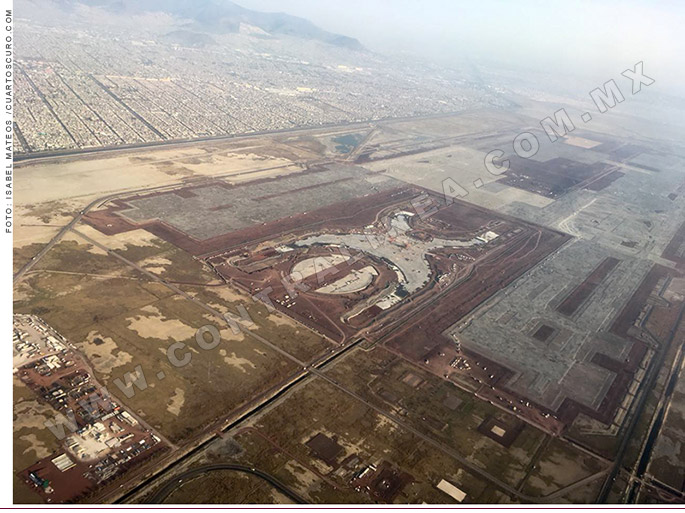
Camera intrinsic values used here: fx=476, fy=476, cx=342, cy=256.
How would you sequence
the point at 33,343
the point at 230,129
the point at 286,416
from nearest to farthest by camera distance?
the point at 286,416, the point at 33,343, the point at 230,129

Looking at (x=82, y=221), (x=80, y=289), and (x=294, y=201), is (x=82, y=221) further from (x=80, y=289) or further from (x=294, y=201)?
(x=294, y=201)

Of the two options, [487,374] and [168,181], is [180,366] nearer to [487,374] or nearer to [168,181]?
[487,374]

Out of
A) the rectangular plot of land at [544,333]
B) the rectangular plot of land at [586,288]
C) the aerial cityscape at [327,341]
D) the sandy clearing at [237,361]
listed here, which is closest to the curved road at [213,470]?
the aerial cityscape at [327,341]

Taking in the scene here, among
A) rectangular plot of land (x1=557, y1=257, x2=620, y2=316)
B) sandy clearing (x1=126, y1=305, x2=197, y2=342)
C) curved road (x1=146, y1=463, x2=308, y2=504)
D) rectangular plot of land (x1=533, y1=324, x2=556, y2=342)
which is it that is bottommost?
curved road (x1=146, y1=463, x2=308, y2=504)

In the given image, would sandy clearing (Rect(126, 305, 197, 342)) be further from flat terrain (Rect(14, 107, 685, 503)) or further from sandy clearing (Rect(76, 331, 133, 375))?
sandy clearing (Rect(76, 331, 133, 375))

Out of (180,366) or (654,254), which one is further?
(654,254)

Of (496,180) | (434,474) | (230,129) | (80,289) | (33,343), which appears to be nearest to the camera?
(434,474)

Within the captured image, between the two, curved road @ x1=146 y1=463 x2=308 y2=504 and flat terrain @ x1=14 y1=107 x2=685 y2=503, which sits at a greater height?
flat terrain @ x1=14 y1=107 x2=685 y2=503

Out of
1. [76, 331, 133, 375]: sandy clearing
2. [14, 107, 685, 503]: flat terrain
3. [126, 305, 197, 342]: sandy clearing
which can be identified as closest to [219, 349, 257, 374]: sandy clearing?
[14, 107, 685, 503]: flat terrain

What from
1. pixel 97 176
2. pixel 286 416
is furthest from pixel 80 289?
pixel 97 176
